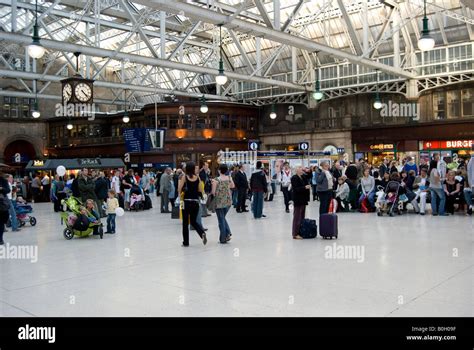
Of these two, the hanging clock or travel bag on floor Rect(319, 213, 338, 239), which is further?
the hanging clock

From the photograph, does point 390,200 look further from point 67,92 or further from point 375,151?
point 375,151

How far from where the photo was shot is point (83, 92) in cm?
1761

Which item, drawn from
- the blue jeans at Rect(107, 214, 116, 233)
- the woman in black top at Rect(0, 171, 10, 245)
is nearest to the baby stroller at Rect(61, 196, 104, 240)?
the blue jeans at Rect(107, 214, 116, 233)

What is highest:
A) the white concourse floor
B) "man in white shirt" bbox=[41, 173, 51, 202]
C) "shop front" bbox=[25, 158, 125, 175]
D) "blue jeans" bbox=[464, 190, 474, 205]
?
"shop front" bbox=[25, 158, 125, 175]

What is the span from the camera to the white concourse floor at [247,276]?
5.48m

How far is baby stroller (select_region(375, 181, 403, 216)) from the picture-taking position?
1473cm

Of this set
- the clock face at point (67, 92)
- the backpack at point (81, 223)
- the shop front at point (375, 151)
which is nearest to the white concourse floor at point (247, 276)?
the backpack at point (81, 223)

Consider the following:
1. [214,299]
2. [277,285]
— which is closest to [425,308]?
[277,285]

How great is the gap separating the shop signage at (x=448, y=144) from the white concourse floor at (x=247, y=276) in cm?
2027

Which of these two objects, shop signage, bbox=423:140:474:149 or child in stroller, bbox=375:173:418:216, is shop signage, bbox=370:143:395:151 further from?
child in stroller, bbox=375:173:418:216

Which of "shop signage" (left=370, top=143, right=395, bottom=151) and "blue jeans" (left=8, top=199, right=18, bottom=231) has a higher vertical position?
"shop signage" (left=370, top=143, right=395, bottom=151)

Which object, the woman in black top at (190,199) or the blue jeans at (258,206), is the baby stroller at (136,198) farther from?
the woman in black top at (190,199)

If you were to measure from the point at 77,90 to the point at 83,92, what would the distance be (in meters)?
0.23
